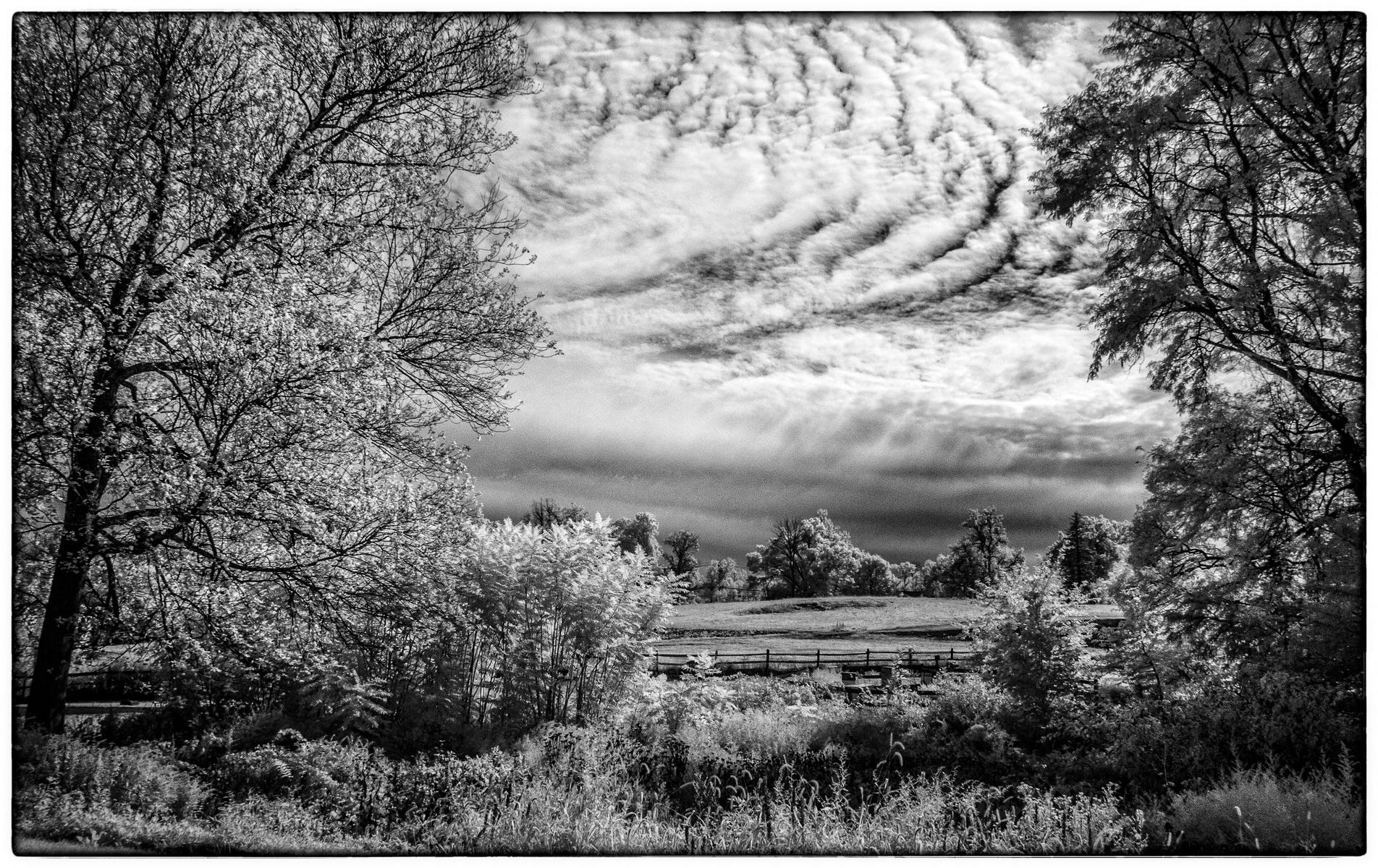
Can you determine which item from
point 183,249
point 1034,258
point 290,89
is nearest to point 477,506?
point 183,249

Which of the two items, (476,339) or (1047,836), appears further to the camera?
(476,339)

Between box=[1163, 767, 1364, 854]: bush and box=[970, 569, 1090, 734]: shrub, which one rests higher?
box=[970, 569, 1090, 734]: shrub

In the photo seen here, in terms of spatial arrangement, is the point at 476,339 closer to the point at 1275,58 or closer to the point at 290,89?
the point at 290,89

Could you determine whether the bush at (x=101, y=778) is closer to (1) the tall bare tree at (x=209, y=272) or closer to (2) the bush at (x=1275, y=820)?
(1) the tall bare tree at (x=209, y=272)

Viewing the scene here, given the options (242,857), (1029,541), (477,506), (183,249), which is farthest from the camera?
(1029,541)

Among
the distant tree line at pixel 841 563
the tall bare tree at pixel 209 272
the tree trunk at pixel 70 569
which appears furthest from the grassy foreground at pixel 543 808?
the distant tree line at pixel 841 563

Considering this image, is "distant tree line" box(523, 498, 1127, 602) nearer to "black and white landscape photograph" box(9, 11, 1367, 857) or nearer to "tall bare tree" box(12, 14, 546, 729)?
"black and white landscape photograph" box(9, 11, 1367, 857)

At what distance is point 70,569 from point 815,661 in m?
16.7

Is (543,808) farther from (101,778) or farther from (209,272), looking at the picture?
(209,272)

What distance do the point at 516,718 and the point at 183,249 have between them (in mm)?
5853

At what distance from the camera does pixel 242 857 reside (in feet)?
14.3

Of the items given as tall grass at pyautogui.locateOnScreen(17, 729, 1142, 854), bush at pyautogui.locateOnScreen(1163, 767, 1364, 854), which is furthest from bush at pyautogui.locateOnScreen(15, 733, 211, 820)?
bush at pyautogui.locateOnScreen(1163, 767, 1364, 854)

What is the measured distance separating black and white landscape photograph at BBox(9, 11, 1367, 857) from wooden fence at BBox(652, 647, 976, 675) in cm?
941

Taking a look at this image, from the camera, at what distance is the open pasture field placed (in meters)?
24.2
